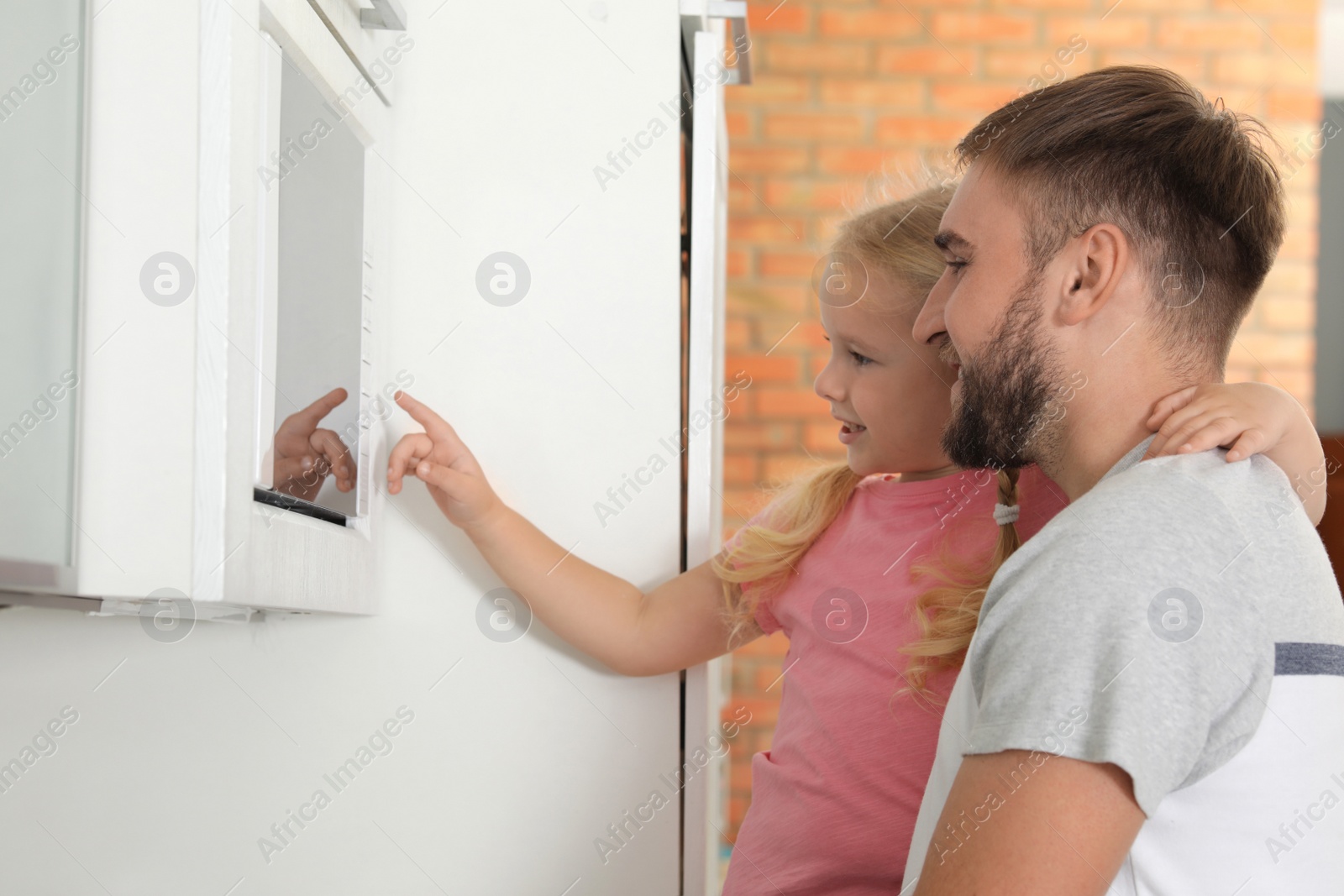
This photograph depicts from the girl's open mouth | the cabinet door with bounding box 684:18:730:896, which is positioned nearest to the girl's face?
the girl's open mouth

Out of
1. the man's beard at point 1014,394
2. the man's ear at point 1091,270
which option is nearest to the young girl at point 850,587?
the man's beard at point 1014,394

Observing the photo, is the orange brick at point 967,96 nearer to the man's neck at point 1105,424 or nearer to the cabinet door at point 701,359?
the cabinet door at point 701,359

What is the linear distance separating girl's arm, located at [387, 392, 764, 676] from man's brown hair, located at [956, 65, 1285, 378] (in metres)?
0.47

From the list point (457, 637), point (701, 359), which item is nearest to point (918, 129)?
point (701, 359)

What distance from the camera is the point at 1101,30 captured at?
7.63ft

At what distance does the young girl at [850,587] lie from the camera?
3.25 feet

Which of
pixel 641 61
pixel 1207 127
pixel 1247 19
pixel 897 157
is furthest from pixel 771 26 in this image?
pixel 1207 127

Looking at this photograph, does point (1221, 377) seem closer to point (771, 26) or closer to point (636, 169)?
point (636, 169)

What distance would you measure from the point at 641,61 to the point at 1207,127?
0.52 m

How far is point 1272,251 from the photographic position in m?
0.82

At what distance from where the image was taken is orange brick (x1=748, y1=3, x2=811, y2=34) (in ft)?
7.61

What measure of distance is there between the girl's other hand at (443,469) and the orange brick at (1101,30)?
1874mm

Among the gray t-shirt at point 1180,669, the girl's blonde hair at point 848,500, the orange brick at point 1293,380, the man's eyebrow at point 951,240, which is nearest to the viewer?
the gray t-shirt at point 1180,669

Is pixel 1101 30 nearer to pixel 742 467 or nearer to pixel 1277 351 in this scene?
pixel 1277 351
